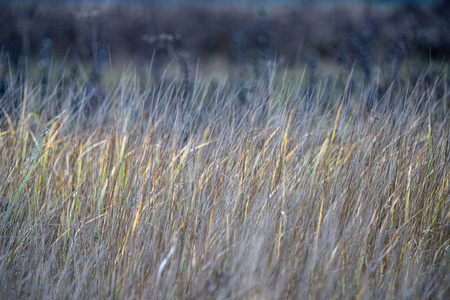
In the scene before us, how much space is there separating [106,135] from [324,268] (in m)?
1.51

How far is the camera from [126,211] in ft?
6.07

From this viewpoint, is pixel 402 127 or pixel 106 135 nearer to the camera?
pixel 402 127

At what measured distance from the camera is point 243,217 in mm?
1835

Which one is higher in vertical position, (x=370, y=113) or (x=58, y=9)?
(x=370, y=113)

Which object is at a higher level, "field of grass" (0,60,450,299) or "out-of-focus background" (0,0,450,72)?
"field of grass" (0,60,450,299)

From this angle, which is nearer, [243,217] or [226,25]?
[243,217]

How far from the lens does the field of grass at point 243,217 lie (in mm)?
1546

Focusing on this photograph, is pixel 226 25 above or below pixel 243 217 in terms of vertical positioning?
below

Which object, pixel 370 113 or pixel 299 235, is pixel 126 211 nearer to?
pixel 299 235

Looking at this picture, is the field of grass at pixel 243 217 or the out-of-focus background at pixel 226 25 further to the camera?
the out-of-focus background at pixel 226 25

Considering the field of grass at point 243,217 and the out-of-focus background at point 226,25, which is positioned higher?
the field of grass at point 243,217

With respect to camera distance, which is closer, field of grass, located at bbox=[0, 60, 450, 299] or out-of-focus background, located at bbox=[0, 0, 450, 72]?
field of grass, located at bbox=[0, 60, 450, 299]

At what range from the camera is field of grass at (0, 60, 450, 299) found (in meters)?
1.55

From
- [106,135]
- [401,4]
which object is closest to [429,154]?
[106,135]
